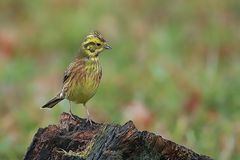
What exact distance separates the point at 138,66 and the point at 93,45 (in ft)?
17.1

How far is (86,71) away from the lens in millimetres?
7398

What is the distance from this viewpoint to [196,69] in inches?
485

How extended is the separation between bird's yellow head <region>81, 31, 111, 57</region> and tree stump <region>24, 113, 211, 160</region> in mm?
1097

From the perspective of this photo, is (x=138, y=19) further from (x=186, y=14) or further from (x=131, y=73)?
(x=131, y=73)

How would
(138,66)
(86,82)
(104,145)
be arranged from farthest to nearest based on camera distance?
(138,66) < (86,82) < (104,145)

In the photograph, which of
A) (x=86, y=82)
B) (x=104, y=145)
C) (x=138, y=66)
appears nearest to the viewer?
(x=104, y=145)

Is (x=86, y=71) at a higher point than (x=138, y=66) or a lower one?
lower

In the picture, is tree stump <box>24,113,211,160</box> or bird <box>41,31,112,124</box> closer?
tree stump <box>24,113,211,160</box>

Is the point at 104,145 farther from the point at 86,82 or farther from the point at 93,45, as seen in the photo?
the point at 93,45

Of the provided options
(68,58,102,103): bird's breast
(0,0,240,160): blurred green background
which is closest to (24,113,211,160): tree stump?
(68,58,102,103): bird's breast

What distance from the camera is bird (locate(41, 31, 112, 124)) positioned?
7.36 metres

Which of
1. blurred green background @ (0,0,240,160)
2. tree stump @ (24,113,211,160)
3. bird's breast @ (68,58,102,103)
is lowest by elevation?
tree stump @ (24,113,211,160)

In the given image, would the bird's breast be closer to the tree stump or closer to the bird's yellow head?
the bird's yellow head

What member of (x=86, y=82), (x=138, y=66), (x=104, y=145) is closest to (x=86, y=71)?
(x=86, y=82)
